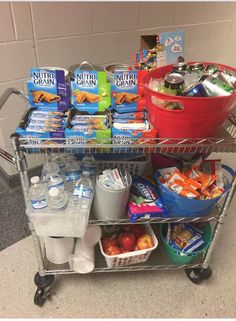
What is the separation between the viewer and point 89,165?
1.08 m

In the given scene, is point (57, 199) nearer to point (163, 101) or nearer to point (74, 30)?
point (163, 101)

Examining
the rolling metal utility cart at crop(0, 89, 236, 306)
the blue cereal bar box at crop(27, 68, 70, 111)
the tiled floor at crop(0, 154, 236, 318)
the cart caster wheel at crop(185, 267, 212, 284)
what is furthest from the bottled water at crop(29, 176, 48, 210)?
the cart caster wheel at crop(185, 267, 212, 284)

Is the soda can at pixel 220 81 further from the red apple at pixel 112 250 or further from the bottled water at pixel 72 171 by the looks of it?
the red apple at pixel 112 250

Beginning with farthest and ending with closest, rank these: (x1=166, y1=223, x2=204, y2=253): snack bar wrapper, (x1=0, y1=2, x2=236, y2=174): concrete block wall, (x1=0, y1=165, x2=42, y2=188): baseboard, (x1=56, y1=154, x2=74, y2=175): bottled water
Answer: (x1=0, y1=165, x2=42, y2=188): baseboard, (x1=0, y1=2, x2=236, y2=174): concrete block wall, (x1=166, y1=223, x2=204, y2=253): snack bar wrapper, (x1=56, y1=154, x2=74, y2=175): bottled water

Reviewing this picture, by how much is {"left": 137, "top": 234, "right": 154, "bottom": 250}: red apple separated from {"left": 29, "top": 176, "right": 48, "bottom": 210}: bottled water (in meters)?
0.47

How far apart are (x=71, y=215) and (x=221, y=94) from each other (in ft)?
2.00

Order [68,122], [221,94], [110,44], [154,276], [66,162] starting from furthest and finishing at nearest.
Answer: [110,44]
[154,276]
[66,162]
[68,122]
[221,94]

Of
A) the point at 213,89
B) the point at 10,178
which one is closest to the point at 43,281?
the point at 10,178

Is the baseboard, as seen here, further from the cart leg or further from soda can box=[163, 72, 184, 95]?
soda can box=[163, 72, 184, 95]

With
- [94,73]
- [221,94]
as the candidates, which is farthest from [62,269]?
[221,94]

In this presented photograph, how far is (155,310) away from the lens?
3.80 ft

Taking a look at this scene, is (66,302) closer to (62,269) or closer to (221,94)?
(62,269)

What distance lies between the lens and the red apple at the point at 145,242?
1.16 meters

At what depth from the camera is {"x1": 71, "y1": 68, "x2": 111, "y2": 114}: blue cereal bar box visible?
0.95 metres
